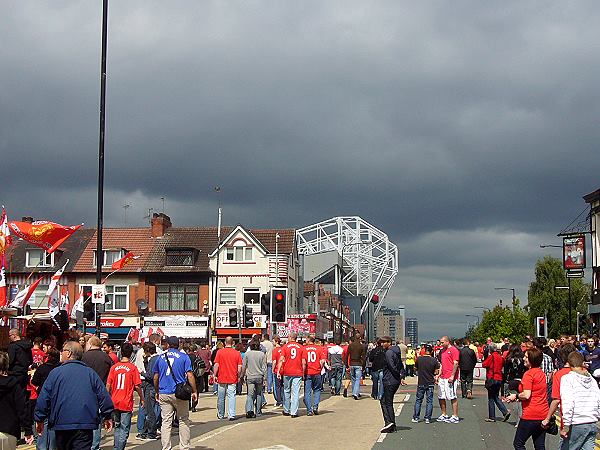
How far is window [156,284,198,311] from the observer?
196 feet

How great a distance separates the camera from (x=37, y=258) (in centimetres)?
5981

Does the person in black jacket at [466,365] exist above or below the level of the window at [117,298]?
below

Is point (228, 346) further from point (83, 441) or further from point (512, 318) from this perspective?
point (512, 318)

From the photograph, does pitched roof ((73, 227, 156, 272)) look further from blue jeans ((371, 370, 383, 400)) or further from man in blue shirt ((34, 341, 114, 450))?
man in blue shirt ((34, 341, 114, 450))

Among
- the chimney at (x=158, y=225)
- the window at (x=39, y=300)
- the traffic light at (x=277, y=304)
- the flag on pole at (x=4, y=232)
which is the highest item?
the chimney at (x=158, y=225)

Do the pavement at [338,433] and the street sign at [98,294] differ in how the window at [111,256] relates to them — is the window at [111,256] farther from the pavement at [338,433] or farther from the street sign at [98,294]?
the pavement at [338,433]

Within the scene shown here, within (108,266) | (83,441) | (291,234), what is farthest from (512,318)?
(83,441)

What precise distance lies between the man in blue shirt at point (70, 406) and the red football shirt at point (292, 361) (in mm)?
10643

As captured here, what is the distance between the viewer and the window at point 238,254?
201 feet

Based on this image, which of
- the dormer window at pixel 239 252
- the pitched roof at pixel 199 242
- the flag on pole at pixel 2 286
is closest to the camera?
the flag on pole at pixel 2 286

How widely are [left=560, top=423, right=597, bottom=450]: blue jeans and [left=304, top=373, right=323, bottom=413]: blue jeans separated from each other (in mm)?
11070

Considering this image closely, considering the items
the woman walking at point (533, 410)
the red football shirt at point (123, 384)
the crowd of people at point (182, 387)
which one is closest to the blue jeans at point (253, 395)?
the crowd of people at point (182, 387)

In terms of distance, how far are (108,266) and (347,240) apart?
56.4 metres

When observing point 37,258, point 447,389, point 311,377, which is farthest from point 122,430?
point 37,258
